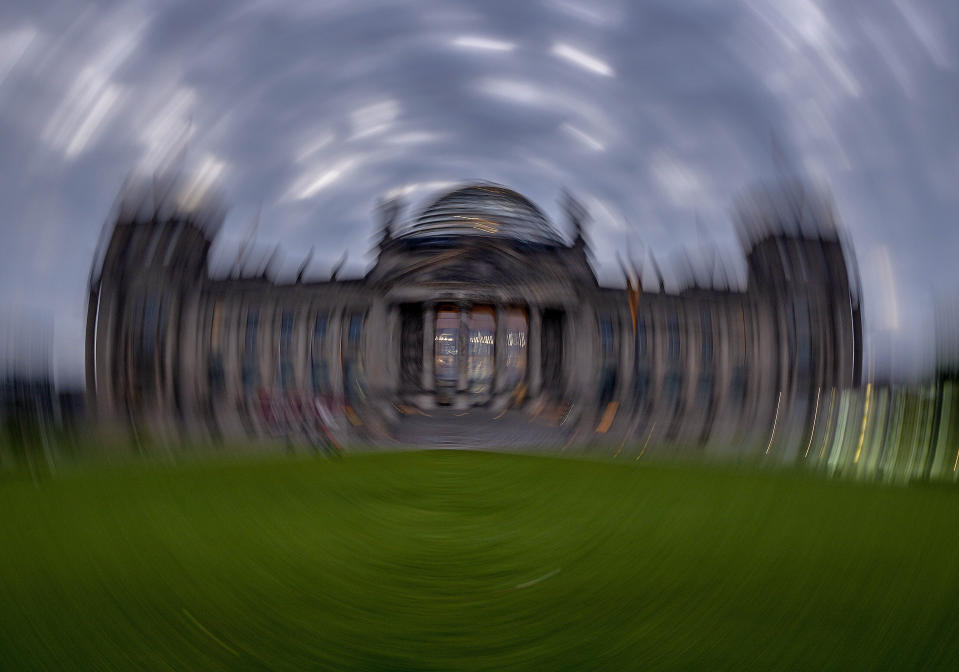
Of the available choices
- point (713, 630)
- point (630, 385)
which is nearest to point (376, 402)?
point (630, 385)

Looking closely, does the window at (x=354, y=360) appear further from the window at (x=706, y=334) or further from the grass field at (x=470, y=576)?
the window at (x=706, y=334)

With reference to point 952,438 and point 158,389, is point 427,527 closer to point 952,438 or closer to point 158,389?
point 158,389

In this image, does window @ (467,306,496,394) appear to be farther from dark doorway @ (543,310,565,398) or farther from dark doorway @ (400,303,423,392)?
dark doorway @ (543,310,565,398)

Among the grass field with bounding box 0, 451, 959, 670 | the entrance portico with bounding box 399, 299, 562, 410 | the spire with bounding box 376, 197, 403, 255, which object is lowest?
the grass field with bounding box 0, 451, 959, 670

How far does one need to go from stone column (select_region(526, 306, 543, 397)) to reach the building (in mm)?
267

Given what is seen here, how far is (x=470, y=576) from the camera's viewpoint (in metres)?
2.65

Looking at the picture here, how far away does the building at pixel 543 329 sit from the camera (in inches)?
89.3

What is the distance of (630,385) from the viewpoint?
3.28m

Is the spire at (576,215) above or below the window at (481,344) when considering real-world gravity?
above

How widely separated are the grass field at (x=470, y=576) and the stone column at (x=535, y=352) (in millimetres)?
1299

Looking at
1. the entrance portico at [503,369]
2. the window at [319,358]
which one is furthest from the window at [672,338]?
the window at [319,358]

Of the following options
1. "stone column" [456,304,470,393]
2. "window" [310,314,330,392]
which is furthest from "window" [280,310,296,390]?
"stone column" [456,304,470,393]

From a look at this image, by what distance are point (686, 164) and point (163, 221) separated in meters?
1.86

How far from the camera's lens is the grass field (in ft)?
6.38
